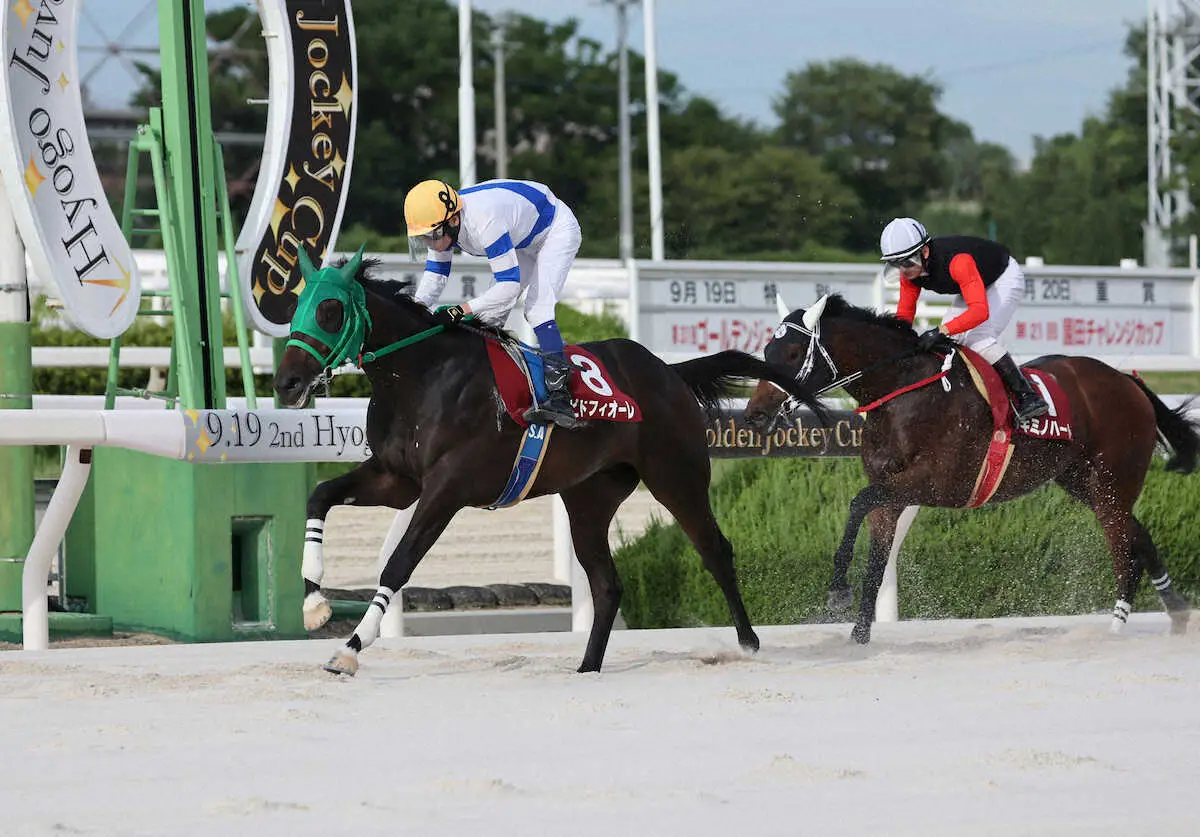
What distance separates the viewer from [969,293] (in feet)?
22.1

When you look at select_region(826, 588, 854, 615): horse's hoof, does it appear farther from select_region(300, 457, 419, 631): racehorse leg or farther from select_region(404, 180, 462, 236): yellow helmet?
select_region(404, 180, 462, 236): yellow helmet

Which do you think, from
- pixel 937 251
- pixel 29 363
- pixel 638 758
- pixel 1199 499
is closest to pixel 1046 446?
pixel 937 251

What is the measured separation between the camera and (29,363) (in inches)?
267

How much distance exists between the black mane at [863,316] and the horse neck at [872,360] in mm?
59

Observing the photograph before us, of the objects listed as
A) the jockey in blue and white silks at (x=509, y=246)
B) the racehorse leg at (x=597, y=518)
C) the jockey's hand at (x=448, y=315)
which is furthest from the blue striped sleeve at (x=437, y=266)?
the racehorse leg at (x=597, y=518)

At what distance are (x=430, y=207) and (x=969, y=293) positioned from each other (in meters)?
2.30

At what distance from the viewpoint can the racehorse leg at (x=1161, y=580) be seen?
7.06 metres

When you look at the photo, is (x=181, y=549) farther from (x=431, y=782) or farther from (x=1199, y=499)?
(x=1199, y=499)

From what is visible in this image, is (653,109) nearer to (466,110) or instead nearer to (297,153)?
(466,110)

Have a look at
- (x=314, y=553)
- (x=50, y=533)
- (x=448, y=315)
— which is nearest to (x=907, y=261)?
(x=448, y=315)

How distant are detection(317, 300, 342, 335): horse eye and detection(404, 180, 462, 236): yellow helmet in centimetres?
34

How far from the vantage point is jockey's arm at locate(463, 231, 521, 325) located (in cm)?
554

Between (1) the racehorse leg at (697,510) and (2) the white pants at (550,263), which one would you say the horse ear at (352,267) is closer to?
(2) the white pants at (550,263)

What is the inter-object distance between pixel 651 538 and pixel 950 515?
1.34 metres
